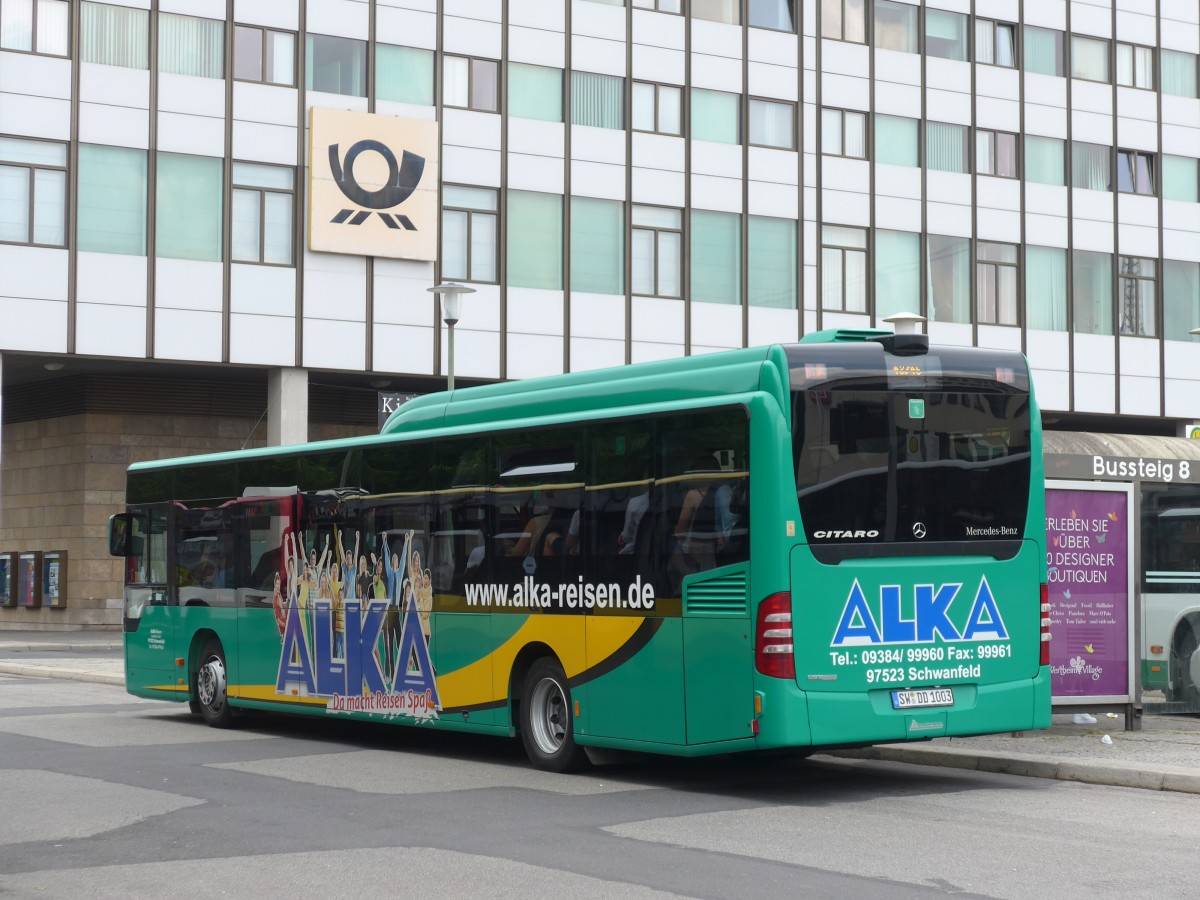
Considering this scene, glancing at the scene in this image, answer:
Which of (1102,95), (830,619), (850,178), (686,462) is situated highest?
(1102,95)

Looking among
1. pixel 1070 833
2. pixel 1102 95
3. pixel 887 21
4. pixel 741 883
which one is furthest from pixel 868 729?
pixel 1102 95

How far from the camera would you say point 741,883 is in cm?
823

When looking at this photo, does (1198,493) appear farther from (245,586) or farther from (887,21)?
(887,21)

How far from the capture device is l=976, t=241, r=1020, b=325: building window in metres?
42.4

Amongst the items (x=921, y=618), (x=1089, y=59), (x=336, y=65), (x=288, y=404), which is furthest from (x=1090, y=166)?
(x=921, y=618)

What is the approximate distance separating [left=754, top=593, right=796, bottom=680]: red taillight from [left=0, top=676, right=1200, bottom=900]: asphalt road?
890 mm

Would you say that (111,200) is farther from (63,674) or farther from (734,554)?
(734,554)

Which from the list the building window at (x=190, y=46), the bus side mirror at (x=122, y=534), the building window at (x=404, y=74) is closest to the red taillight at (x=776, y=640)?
the bus side mirror at (x=122, y=534)

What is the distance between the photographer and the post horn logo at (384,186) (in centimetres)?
3522

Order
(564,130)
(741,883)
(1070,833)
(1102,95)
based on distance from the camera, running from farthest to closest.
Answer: (1102,95) → (564,130) → (1070,833) → (741,883)

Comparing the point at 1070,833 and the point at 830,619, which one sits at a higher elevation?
the point at 830,619

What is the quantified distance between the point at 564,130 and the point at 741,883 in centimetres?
3087

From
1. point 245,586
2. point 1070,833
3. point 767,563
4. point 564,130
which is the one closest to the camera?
point 1070,833

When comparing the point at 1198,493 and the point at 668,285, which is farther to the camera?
the point at 668,285
